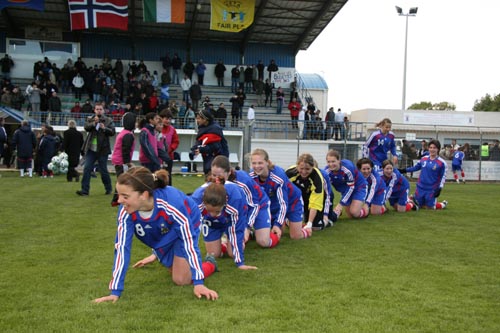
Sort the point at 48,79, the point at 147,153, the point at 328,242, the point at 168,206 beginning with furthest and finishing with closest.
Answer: the point at 48,79
the point at 147,153
the point at 328,242
the point at 168,206

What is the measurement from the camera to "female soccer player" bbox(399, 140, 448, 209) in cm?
1227

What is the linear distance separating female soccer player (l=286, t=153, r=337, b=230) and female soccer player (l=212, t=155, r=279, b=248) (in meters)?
1.27

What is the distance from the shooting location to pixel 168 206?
4.52m

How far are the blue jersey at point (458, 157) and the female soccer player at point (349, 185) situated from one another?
14849 mm

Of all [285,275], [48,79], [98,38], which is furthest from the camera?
[98,38]

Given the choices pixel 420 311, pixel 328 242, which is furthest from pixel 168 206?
pixel 328 242

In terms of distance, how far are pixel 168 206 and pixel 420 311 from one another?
7.33 ft

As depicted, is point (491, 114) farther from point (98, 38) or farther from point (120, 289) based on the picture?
point (120, 289)

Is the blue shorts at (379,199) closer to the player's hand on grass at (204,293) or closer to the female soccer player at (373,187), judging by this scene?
the female soccer player at (373,187)

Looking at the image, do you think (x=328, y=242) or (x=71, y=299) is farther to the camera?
(x=328, y=242)

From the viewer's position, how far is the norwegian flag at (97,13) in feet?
79.7

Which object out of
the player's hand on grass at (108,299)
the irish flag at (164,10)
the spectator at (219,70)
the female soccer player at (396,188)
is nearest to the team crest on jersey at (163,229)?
the player's hand on grass at (108,299)

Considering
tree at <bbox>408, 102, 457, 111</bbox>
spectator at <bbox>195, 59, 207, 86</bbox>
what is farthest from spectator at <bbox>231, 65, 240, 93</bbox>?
tree at <bbox>408, 102, 457, 111</bbox>

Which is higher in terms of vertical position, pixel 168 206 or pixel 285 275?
pixel 168 206
